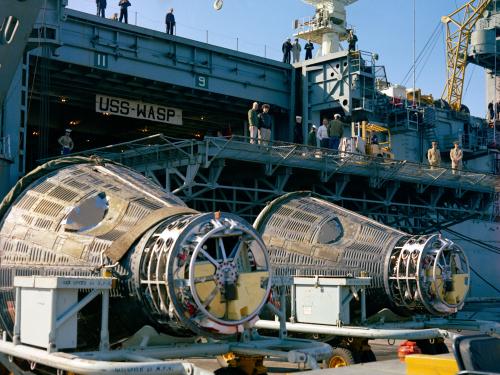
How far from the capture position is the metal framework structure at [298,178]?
2205cm

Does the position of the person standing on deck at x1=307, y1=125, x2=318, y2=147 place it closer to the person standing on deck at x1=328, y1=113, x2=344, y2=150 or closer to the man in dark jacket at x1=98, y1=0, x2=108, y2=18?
the person standing on deck at x1=328, y1=113, x2=344, y2=150

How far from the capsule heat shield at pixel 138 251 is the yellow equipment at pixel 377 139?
2076 cm

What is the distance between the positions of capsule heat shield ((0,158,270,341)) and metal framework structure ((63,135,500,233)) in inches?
364

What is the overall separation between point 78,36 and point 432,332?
60.2 feet

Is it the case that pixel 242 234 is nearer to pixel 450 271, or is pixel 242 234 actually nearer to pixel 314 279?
pixel 314 279

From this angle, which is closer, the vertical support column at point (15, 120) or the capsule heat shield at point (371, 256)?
the capsule heat shield at point (371, 256)

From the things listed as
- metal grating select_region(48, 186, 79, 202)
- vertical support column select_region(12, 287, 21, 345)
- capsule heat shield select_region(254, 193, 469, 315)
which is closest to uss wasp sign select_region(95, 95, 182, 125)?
capsule heat shield select_region(254, 193, 469, 315)

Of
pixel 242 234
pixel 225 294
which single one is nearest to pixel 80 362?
pixel 225 294

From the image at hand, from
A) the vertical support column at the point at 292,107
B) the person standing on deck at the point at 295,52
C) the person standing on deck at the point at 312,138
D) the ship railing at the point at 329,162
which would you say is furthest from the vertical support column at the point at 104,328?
the person standing on deck at the point at 295,52

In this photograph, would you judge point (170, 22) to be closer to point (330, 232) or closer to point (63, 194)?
point (330, 232)

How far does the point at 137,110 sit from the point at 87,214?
2042 centimetres

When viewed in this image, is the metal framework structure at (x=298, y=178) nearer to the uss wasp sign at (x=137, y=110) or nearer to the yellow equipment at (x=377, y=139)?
the yellow equipment at (x=377, y=139)

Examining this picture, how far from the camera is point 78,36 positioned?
26.5 metres

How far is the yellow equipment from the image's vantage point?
32094 millimetres
